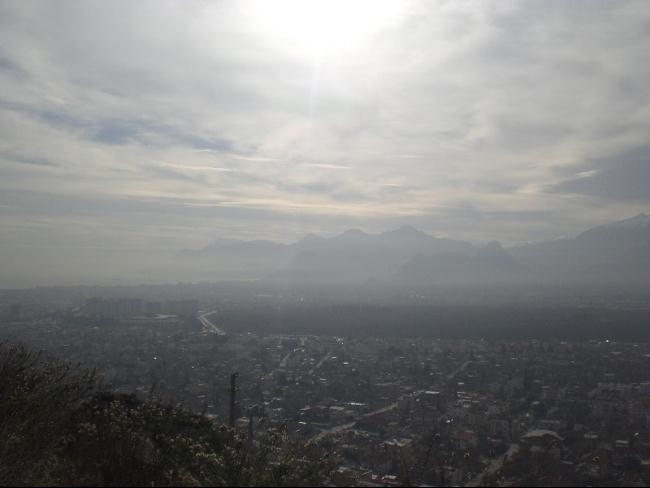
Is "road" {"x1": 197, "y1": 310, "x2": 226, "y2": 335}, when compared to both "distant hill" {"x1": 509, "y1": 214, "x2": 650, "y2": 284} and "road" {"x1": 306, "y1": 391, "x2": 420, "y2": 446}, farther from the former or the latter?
"distant hill" {"x1": 509, "y1": 214, "x2": 650, "y2": 284}

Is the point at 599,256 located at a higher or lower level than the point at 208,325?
higher

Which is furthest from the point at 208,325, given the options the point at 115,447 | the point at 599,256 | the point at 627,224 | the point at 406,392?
the point at 627,224

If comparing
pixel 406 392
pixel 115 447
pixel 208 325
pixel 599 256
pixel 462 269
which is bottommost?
pixel 406 392

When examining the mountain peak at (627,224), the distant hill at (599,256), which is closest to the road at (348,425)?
the distant hill at (599,256)

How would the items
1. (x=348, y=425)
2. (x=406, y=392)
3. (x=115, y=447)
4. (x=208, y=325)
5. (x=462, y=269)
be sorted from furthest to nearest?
(x=462, y=269)
(x=208, y=325)
(x=406, y=392)
(x=348, y=425)
(x=115, y=447)

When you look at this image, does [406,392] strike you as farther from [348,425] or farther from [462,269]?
[462,269]

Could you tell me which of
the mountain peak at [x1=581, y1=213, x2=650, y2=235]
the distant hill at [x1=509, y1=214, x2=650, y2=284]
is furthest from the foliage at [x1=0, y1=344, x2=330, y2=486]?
the mountain peak at [x1=581, y1=213, x2=650, y2=235]

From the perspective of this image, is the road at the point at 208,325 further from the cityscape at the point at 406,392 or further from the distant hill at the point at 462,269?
the distant hill at the point at 462,269

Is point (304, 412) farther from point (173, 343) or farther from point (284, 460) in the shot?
point (173, 343)
